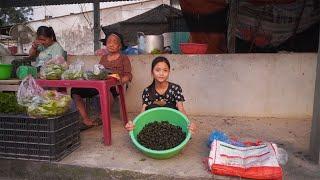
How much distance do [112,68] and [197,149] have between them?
5.55 ft

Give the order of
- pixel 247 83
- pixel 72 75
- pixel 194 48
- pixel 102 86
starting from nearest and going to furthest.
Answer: pixel 102 86 < pixel 72 75 < pixel 247 83 < pixel 194 48

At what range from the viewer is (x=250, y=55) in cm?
499

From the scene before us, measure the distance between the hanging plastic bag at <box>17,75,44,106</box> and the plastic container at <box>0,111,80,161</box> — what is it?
0.50ft

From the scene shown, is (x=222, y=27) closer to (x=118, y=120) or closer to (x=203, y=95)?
(x=203, y=95)

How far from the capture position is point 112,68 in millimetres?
4559

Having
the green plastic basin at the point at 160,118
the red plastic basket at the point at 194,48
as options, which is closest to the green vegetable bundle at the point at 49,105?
the green plastic basin at the point at 160,118

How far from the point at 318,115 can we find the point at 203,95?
7.20ft

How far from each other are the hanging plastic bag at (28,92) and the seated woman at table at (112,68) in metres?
1.00

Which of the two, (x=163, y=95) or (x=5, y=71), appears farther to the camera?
(x=5, y=71)

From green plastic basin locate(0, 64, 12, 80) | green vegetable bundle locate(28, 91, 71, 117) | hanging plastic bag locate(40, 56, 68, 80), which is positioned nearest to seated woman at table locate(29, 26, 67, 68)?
green plastic basin locate(0, 64, 12, 80)

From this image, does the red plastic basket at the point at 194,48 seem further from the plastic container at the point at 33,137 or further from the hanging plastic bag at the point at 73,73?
the plastic container at the point at 33,137

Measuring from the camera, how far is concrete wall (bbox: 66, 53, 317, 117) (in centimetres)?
491

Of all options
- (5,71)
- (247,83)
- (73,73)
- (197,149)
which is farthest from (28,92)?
(247,83)

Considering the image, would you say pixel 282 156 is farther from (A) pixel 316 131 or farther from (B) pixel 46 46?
(B) pixel 46 46
